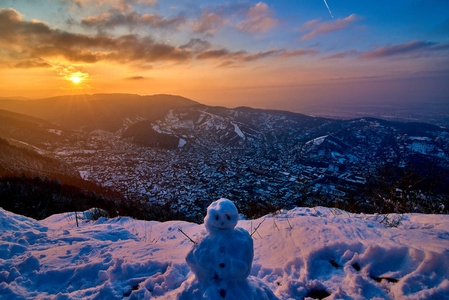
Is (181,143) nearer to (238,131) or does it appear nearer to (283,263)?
(238,131)

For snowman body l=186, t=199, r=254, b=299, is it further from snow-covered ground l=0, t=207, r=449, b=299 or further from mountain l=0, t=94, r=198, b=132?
mountain l=0, t=94, r=198, b=132

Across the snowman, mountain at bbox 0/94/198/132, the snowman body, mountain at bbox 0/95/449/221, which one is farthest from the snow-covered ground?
mountain at bbox 0/94/198/132

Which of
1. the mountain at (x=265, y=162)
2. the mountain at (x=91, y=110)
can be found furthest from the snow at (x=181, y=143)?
the mountain at (x=91, y=110)

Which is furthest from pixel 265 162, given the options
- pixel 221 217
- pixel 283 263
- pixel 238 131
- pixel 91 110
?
pixel 91 110

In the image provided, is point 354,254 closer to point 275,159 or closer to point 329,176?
point 329,176

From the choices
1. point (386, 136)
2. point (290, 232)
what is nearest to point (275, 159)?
point (386, 136)

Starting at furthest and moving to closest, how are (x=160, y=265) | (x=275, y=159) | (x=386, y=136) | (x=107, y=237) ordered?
(x=386, y=136)
(x=275, y=159)
(x=107, y=237)
(x=160, y=265)
